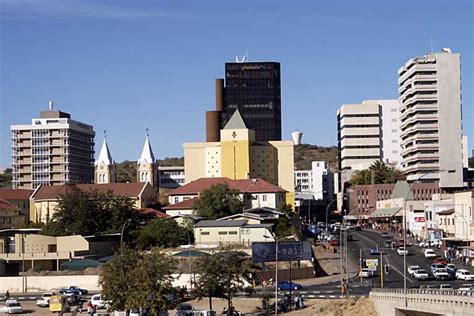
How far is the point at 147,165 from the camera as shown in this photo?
197 m

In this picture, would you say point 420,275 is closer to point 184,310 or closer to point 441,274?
point 441,274

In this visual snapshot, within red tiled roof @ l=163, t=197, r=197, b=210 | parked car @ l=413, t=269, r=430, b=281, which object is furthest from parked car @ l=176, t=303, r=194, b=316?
red tiled roof @ l=163, t=197, r=197, b=210

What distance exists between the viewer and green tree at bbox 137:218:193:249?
408 ft

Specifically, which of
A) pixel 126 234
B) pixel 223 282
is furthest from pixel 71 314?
pixel 126 234

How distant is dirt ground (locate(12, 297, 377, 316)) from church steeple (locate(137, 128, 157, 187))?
104m

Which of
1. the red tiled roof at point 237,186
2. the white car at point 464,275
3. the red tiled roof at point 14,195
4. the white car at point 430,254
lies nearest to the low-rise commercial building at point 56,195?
the red tiled roof at point 14,195

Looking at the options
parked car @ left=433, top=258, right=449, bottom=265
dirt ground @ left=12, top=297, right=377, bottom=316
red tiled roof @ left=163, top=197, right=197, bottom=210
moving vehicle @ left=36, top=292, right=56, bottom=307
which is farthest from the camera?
red tiled roof @ left=163, top=197, right=197, bottom=210

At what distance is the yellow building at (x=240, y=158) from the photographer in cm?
17950

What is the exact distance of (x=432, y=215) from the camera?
142 metres

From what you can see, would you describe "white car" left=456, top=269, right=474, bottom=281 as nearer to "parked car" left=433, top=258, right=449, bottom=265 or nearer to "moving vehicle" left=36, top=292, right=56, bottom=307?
"parked car" left=433, top=258, right=449, bottom=265

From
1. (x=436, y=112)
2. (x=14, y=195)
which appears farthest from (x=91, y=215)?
(x=436, y=112)

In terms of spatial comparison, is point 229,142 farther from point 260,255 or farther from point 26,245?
point 260,255

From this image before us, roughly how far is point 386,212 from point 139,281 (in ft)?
328

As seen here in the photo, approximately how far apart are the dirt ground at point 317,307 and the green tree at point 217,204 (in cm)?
4946
